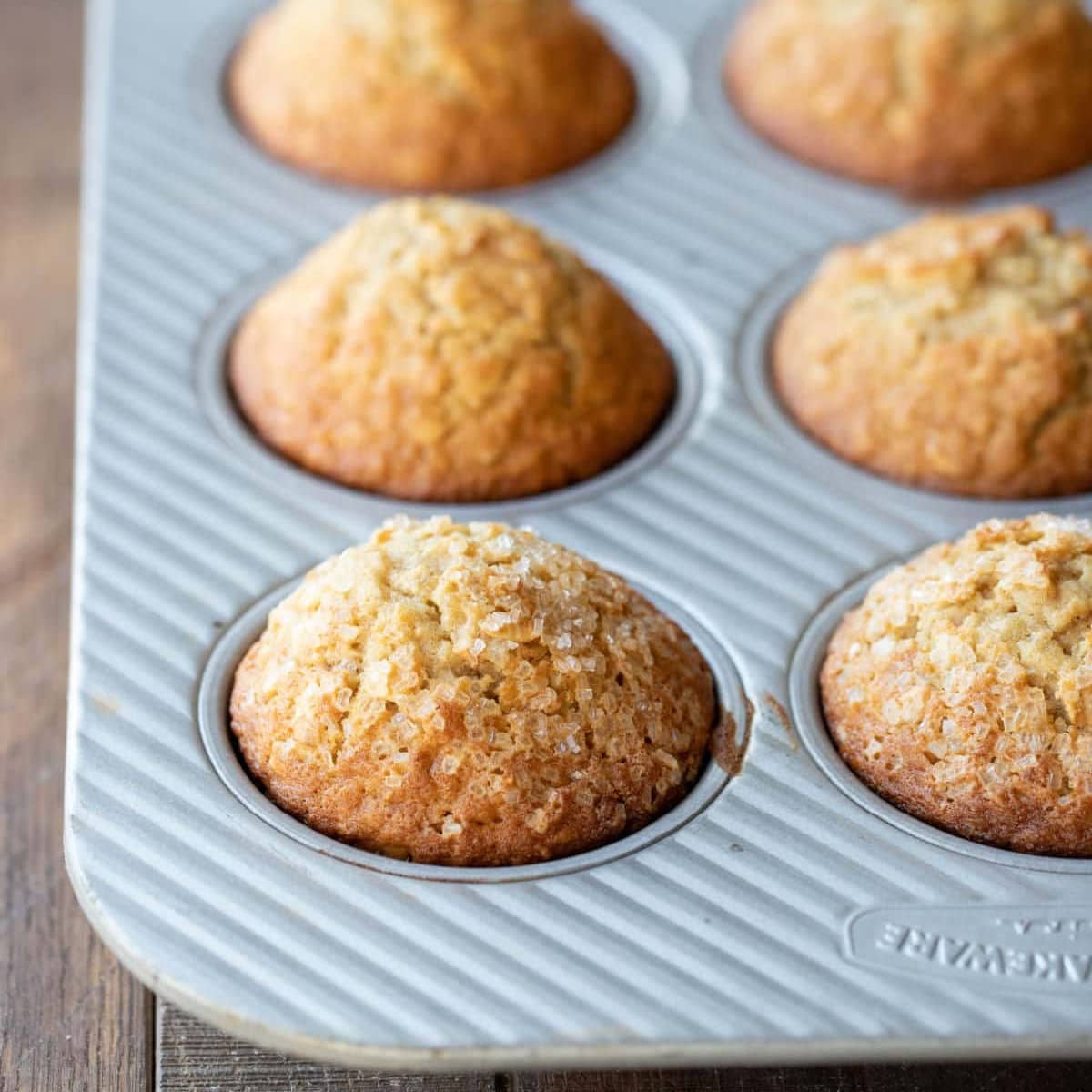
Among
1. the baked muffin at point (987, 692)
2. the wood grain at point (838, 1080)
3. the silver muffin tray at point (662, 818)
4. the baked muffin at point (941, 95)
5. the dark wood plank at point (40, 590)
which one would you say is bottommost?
the dark wood plank at point (40, 590)

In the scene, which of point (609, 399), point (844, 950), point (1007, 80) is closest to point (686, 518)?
point (609, 399)

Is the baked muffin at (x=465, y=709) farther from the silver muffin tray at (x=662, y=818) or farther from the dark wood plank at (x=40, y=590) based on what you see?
the dark wood plank at (x=40, y=590)

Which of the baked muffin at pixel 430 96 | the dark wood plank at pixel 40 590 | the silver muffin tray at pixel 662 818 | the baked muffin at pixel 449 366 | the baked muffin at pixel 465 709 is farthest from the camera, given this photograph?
the baked muffin at pixel 430 96

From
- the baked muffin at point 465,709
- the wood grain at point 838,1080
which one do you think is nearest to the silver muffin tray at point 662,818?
the baked muffin at point 465,709

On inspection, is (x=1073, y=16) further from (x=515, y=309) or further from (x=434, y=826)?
(x=434, y=826)

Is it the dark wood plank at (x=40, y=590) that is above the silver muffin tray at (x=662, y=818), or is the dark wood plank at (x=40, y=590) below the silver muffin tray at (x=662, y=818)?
below

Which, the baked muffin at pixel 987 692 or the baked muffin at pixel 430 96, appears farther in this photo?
the baked muffin at pixel 430 96

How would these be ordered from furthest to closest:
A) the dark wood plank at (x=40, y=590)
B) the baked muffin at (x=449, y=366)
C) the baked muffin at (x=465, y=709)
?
the baked muffin at (x=449, y=366), the dark wood plank at (x=40, y=590), the baked muffin at (x=465, y=709)
